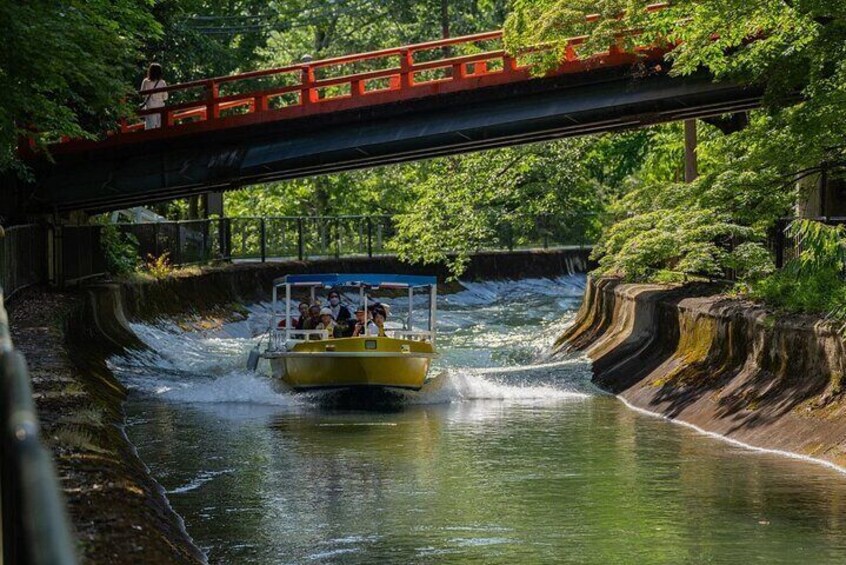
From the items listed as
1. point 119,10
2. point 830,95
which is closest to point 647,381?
point 830,95

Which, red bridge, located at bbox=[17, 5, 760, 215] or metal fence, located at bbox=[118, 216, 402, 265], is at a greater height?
red bridge, located at bbox=[17, 5, 760, 215]

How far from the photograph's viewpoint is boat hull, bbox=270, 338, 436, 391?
25156mm

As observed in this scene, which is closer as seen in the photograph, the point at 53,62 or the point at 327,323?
the point at 53,62

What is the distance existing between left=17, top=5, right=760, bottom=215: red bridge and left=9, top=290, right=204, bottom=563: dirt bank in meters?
10.9

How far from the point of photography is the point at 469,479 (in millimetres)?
15898

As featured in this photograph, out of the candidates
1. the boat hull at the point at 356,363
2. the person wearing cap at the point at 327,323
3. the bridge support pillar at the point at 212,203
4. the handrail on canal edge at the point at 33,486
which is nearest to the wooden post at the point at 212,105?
the person wearing cap at the point at 327,323

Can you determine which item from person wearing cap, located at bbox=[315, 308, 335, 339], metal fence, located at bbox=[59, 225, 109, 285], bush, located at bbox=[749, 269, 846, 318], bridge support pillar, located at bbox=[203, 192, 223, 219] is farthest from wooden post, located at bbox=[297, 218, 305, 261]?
bush, located at bbox=[749, 269, 846, 318]

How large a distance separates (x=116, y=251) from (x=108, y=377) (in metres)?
12.2

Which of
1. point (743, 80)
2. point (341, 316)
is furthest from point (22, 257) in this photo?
point (743, 80)

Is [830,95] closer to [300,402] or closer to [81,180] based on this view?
[300,402]

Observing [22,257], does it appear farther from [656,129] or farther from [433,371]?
[656,129]

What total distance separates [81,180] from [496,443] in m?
16.7

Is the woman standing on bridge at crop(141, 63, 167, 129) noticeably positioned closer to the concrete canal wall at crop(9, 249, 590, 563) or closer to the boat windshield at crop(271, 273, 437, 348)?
the concrete canal wall at crop(9, 249, 590, 563)

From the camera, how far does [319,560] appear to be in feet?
37.8
